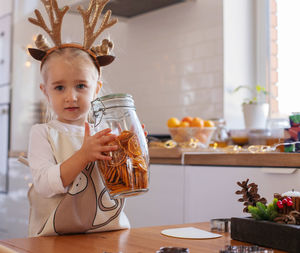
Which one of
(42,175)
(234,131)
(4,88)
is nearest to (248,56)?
(234,131)

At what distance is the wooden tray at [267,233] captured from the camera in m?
0.72

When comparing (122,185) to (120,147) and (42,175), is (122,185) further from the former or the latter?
(42,175)

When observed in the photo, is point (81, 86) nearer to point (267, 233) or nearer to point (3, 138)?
Answer: point (267, 233)

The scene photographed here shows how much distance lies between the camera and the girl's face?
50.3 inches

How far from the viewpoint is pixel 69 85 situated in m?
1.28

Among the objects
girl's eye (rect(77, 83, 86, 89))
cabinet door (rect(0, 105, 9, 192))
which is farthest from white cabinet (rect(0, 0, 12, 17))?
girl's eye (rect(77, 83, 86, 89))

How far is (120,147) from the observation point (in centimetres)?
93

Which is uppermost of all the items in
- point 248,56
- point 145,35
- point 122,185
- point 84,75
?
point 145,35

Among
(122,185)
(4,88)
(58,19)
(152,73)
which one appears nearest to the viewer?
(122,185)

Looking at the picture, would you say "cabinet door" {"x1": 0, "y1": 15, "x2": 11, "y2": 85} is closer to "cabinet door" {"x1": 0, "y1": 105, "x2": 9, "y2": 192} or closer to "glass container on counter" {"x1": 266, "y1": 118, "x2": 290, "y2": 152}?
"cabinet door" {"x1": 0, "y1": 105, "x2": 9, "y2": 192}

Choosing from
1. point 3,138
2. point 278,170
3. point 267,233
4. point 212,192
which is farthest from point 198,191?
point 3,138

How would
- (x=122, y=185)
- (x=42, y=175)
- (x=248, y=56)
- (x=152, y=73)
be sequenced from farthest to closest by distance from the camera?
(x=152, y=73) < (x=248, y=56) < (x=42, y=175) < (x=122, y=185)

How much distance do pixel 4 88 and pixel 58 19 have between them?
3.21m

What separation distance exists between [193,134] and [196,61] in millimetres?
697
